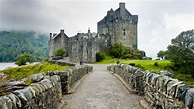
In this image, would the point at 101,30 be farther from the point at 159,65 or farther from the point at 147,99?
the point at 147,99

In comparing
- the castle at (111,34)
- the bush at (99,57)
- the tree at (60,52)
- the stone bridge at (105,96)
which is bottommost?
the stone bridge at (105,96)

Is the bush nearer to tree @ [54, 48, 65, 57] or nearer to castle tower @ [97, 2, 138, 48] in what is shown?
castle tower @ [97, 2, 138, 48]

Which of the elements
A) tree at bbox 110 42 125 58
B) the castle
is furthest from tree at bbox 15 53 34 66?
tree at bbox 110 42 125 58

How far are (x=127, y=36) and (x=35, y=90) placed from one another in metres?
75.7

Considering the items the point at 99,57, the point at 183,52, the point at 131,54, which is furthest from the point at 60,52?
the point at 183,52

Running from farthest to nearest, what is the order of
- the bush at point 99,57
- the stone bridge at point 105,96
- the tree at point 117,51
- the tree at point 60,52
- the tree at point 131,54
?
the tree at point 60,52 < the tree at point 131,54 < the tree at point 117,51 < the bush at point 99,57 < the stone bridge at point 105,96

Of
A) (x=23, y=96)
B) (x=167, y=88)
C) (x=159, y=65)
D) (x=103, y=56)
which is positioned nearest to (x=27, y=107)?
(x=23, y=96)

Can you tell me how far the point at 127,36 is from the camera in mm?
80875

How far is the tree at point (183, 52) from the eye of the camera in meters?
47.2

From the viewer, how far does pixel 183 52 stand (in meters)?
48.7

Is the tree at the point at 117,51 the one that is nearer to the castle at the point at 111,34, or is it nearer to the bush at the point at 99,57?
the castle at the point at 111,34

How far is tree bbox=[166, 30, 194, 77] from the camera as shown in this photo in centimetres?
4725

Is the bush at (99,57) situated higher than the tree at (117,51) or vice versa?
the tree at (117,51)

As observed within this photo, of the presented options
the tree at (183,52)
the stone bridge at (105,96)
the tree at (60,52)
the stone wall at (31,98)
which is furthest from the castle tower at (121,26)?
the stone wall at (31,98)
